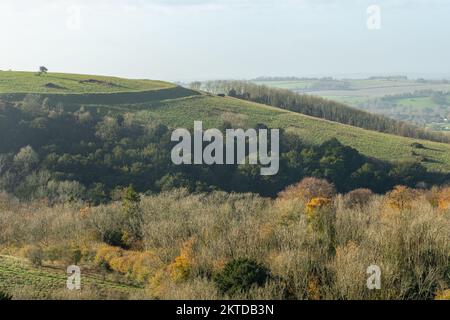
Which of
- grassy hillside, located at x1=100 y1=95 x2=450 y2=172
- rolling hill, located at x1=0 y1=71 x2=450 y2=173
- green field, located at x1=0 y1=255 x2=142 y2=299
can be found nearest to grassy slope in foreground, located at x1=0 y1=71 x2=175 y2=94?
rolling hill, located at x1=0 y1=71 x2=450 y2=173

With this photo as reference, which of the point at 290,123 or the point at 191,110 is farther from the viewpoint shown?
the point at 191,110

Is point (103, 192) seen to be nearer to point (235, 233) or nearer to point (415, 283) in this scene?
point (235, 233)

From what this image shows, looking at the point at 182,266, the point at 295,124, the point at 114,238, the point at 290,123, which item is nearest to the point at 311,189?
the point at 114,238

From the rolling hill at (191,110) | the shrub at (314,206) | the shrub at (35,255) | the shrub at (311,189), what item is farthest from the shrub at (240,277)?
the rolling hill at (191,110)

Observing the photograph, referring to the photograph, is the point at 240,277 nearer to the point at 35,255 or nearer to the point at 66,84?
the point at 35,255

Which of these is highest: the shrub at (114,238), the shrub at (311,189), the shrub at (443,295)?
the shrub at (443,295)

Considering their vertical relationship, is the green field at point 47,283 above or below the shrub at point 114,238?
above

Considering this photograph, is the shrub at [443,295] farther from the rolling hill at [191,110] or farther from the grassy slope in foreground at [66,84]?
the grassy slope in foreground at [66,84]
